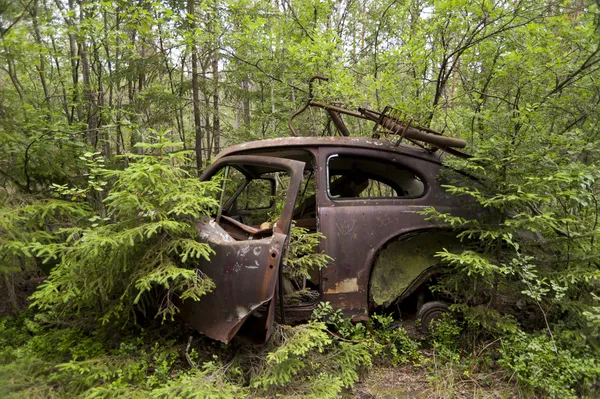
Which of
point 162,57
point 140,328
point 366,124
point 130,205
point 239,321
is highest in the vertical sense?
point 162,57

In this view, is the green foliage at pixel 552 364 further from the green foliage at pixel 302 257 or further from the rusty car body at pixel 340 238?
the green foliage at pixel 302 257

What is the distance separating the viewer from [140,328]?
3.07 m

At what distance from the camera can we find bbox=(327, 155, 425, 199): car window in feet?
12.6

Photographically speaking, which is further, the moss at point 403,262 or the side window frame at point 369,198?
the moss at point 403,262

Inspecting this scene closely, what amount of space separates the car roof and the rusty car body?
0.01 meters

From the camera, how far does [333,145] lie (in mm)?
A: 3311

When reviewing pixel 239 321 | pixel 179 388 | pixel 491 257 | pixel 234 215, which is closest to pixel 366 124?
pixel 234 215

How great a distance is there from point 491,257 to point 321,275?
1.59 m

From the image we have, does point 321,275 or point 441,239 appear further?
point 441,239

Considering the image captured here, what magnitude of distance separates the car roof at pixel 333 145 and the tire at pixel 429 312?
4.93 ft

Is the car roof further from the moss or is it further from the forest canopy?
the moss

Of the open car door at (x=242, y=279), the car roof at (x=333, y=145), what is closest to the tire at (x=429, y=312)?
the car roof at (x=333, y=145)

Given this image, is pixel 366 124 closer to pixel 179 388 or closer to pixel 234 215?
pixel 234 215

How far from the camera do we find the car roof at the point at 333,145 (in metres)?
3.31
